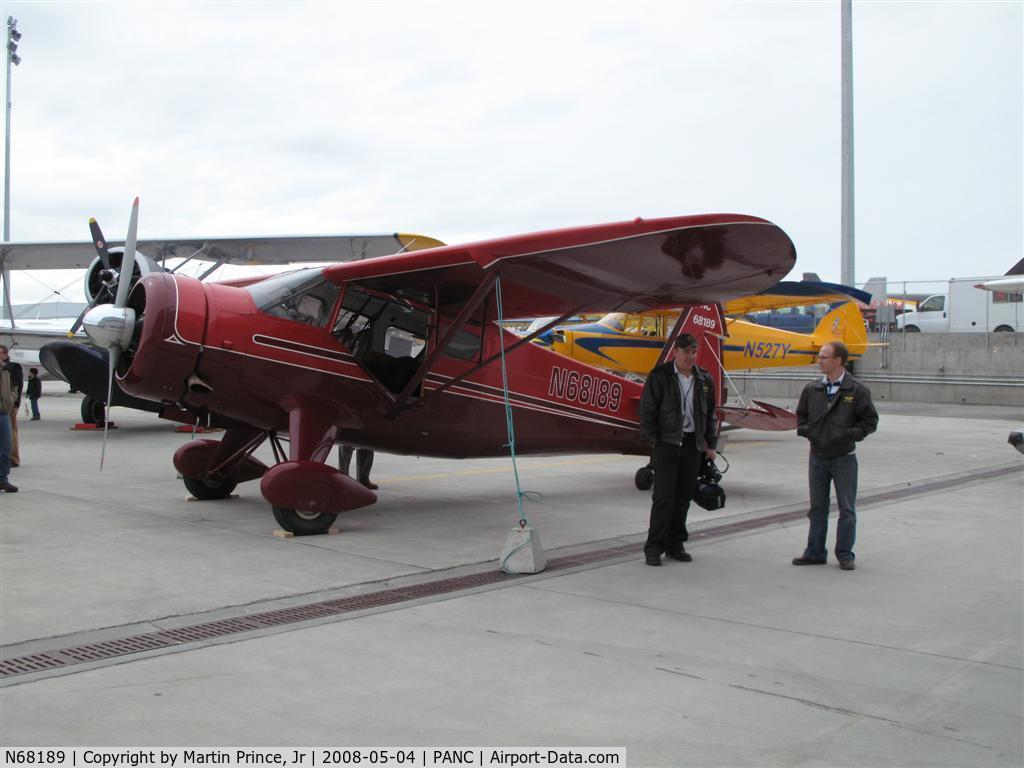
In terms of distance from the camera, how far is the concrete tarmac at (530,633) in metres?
3.73

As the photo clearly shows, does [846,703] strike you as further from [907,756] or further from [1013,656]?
[1013,656]

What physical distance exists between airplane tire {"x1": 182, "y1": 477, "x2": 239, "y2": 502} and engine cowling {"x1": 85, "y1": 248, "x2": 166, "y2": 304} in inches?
89.5

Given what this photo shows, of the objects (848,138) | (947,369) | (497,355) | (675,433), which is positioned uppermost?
(848,138)

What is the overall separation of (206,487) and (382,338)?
292cm

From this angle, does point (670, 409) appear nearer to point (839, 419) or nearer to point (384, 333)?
point (839, 419)

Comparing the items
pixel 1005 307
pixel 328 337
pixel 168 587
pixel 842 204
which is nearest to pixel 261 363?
pixel 328 337

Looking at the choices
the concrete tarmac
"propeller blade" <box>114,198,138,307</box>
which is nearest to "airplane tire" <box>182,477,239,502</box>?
the concrete tarmac

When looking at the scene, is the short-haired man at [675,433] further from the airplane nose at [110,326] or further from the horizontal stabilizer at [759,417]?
the airplane nose at [110,326]

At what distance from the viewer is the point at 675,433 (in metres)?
6.94

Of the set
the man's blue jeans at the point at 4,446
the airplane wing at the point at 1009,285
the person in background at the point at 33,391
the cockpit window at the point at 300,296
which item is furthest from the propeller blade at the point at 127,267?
the person in background at the point at 33,391

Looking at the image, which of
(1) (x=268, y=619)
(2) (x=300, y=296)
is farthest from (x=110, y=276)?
(1) (x=268, y=619)

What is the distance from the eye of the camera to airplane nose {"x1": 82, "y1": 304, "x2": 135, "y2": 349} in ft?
25.5

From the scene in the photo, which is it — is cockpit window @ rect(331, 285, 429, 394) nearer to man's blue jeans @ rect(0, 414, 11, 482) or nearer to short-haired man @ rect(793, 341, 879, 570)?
short-haired man @ rect(793, 341, 879, 570)

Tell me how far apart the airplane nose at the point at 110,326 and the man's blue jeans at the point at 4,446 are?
3174 mm
